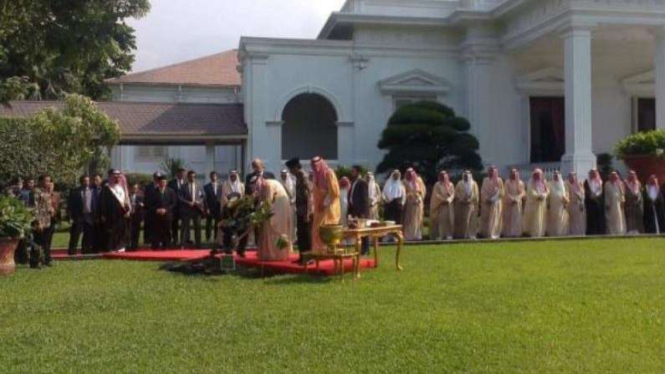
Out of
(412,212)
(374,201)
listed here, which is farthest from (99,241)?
(412,212)

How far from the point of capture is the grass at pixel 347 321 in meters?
6.57

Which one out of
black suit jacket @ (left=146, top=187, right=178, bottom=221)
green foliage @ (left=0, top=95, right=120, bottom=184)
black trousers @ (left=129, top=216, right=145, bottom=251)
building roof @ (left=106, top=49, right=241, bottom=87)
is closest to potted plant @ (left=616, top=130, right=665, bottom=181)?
black suit jacket @ (left=146, top=187, right=178, bottom=221)

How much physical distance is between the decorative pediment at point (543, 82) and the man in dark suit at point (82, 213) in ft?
54.5

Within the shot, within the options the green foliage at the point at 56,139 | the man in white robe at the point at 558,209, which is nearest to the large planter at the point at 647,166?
the man in white robe at the point at 558,209

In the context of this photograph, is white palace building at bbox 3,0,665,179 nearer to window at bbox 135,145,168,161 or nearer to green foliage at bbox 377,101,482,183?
green foliage at bbox 377,101,482,183

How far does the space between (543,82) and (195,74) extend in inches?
806

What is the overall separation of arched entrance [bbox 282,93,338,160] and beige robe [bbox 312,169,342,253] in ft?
54.5

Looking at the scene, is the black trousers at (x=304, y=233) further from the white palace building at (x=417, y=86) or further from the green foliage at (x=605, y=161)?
the green foliage at (x=605, y=161)

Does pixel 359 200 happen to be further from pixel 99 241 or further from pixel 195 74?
pixel 195 74

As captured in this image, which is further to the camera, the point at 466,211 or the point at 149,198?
the point at 466,211

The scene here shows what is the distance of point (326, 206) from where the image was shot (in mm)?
12086

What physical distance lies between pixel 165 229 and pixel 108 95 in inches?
923

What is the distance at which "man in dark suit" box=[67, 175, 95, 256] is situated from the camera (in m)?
15.5

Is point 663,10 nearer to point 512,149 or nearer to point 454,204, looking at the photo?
point 512,149
